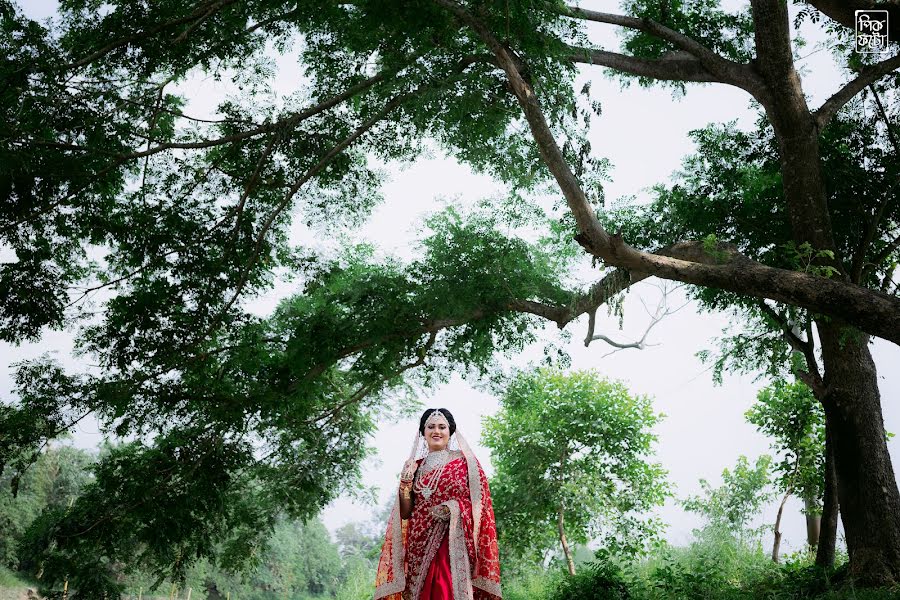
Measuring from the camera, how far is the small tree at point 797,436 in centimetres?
907

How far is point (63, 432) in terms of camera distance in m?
6.25

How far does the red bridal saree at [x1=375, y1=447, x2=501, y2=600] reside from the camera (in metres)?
4.64

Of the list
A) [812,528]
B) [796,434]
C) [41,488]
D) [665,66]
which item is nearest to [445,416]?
[665,66]

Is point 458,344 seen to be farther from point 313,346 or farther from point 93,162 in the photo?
point 93,162

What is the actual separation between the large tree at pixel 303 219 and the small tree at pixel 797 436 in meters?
2.59

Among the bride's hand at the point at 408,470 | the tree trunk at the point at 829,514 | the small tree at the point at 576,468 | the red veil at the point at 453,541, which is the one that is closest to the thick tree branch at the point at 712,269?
the red veil at the point at 453,541

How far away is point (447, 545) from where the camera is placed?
474 centimetres

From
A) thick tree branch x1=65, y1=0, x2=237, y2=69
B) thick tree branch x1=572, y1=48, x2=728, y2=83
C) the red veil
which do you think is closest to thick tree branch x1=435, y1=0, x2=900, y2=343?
the red veil

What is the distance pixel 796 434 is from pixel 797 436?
2cm

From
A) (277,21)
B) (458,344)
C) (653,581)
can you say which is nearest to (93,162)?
(277,21)

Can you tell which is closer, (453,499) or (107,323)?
(453,499)

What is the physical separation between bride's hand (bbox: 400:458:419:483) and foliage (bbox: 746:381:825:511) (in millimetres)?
5419

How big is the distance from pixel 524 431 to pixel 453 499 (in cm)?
614

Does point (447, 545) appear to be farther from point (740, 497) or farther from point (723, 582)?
point (740, 497)
